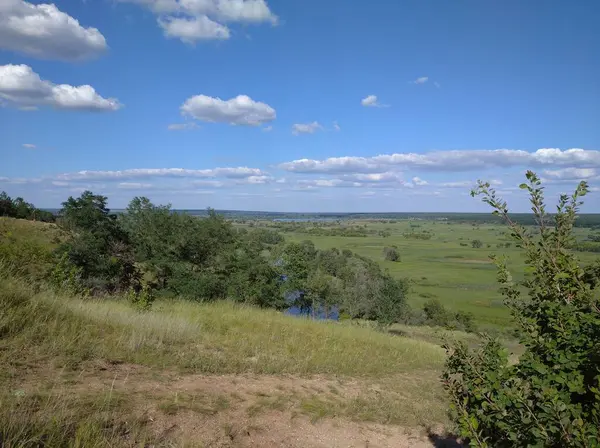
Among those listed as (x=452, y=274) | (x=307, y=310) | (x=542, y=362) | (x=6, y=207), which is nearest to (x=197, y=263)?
(x=307, y=310)

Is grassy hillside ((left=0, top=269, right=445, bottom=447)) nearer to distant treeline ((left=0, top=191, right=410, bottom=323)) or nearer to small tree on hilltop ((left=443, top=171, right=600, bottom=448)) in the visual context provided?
small tree on hilltop ((left=443, top=171, right=600, bottom=448))

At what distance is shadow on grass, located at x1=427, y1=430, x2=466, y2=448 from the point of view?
17.9ft

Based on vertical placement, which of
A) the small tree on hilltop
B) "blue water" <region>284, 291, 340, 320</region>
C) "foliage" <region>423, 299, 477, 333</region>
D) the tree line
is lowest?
"foliage" <region>423, 299, 477, 333</region>

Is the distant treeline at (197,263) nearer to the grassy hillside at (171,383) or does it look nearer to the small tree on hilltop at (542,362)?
the grassy hillside at (171,383)

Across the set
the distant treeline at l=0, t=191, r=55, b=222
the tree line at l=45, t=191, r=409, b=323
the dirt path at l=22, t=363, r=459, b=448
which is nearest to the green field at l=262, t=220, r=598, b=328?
the tree line at l=45, t=191, r=409, b=323

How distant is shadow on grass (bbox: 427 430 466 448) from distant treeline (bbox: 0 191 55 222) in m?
47.6

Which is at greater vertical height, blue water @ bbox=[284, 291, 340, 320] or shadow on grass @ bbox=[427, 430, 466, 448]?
shadow on grass @ bbox=[427, 430, 466, 448]

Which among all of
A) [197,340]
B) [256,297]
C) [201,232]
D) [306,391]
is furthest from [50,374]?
[201,232]

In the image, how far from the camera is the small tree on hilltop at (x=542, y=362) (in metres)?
1.94

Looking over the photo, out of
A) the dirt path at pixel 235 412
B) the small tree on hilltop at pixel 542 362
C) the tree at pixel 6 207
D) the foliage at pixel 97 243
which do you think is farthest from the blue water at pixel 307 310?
the tree at pixel 6 207

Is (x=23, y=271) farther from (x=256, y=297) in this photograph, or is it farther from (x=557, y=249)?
(x=256, y=297)

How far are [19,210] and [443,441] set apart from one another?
53937 millimetres

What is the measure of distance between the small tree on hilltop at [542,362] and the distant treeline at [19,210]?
4958 centimetres

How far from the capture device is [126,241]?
34188 mm
